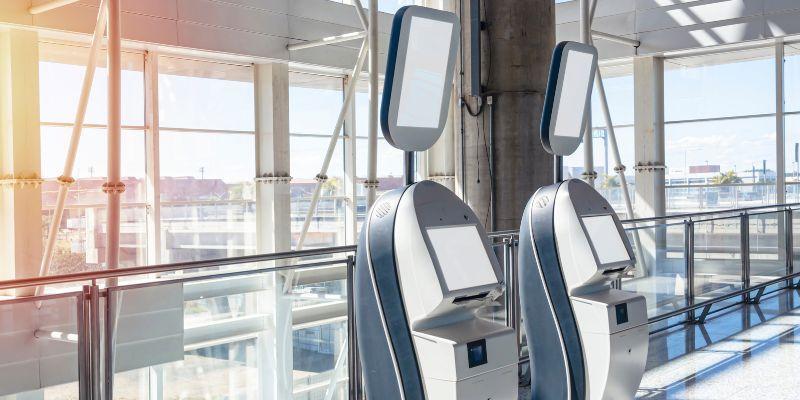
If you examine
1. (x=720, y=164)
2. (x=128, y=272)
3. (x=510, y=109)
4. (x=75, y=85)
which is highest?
(x=75, y=85)

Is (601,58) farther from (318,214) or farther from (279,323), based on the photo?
(279,323)

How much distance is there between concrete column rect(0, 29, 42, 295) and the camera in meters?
10.6

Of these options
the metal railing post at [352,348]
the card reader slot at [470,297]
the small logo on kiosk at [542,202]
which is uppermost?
the small logo on kiosk at [542,202]

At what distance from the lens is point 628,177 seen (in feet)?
55.3

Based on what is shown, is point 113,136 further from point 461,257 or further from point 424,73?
point 461,257

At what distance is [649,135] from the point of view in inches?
574

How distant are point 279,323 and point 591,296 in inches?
62.1

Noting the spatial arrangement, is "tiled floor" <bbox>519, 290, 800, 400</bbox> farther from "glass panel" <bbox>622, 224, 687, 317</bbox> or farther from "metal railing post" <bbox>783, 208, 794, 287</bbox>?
"metal railing post" <bbox>783, 208, 794, 287</bbox>

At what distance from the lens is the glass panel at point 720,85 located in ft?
45.5

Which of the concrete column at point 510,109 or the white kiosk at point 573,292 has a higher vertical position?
the concrete column at point 510,109

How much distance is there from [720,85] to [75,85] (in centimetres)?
1098

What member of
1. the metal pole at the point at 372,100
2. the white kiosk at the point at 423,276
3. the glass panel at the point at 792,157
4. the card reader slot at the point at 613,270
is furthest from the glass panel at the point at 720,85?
the white kiosk at the point at 423,276

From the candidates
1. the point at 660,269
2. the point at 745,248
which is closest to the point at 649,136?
the point at 745,248

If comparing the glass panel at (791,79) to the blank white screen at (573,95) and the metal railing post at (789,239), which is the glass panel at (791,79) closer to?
the metal railing post at (789,239)
